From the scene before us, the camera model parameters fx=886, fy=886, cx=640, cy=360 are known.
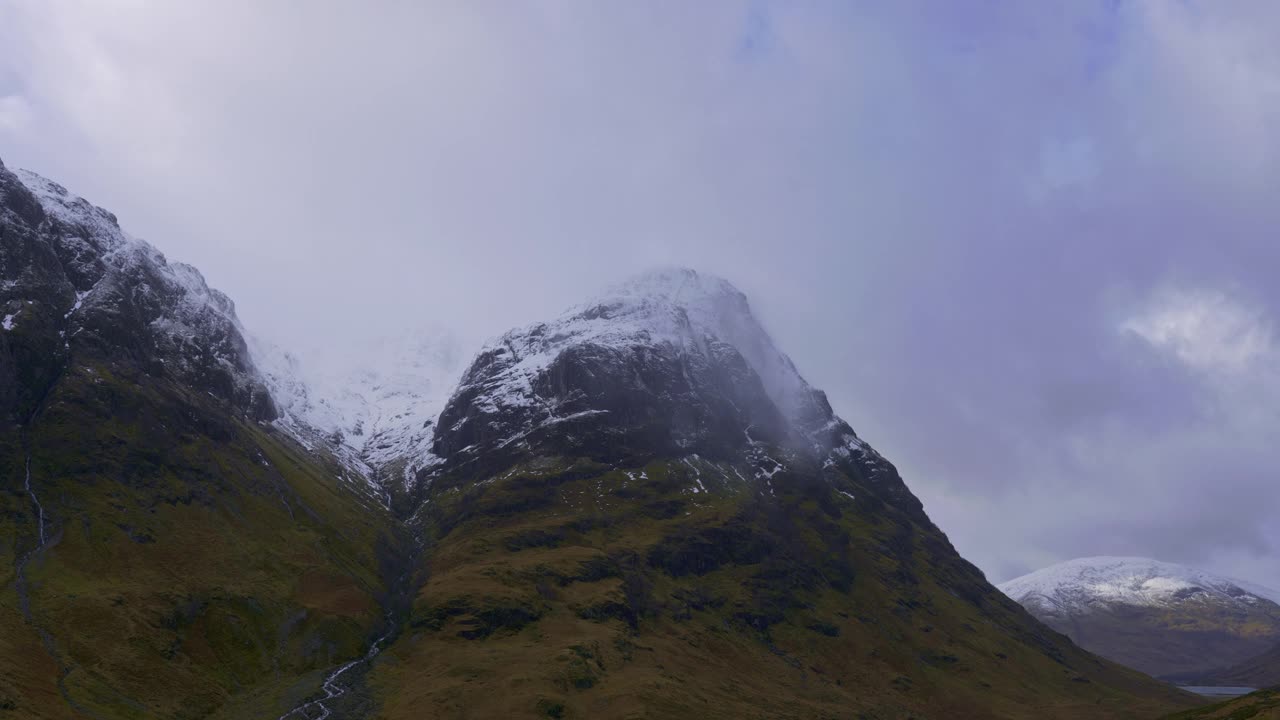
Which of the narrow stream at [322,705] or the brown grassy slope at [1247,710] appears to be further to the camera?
the narrow stream at [322,705]

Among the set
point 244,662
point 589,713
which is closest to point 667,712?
point 589,713

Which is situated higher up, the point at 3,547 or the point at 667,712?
the point at 3,547

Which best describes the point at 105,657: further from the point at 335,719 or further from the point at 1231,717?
the point at 1231,717

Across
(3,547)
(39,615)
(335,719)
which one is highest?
(3,547)

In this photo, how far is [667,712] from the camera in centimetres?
19150

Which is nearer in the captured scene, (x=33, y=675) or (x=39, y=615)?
(x=33, y=675)

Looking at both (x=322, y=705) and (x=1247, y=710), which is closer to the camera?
(x=1247, y=710)

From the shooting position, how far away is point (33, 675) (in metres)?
148

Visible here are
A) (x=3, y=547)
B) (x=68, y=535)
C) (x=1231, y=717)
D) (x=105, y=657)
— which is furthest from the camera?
(x=68, y=535)

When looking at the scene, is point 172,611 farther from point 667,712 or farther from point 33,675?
point 667,712

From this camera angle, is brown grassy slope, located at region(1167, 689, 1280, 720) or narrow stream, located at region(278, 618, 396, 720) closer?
brown grassy slope, located at region(1167, 689, 1280, 720)

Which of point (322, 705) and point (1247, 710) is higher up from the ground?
point (1247, 710)

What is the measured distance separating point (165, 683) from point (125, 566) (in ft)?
127

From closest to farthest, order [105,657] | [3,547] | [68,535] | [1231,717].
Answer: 1. [1231,717]
2. [105,657]
3. [3,547]
4. [68,535]
